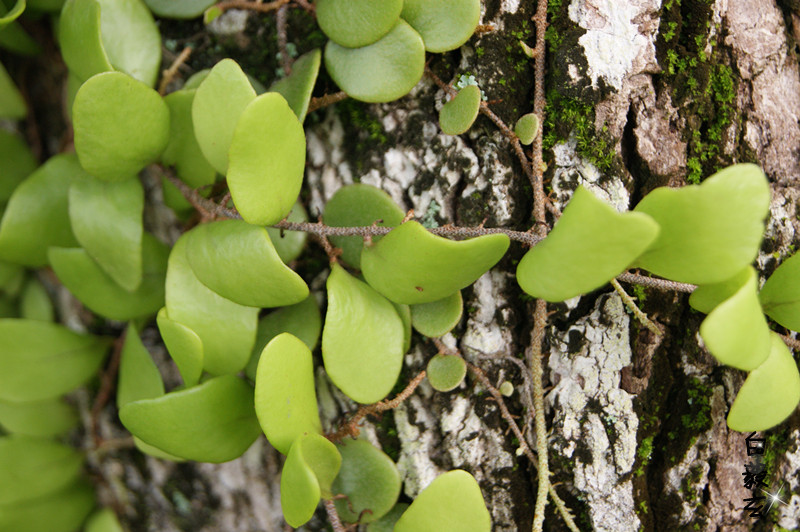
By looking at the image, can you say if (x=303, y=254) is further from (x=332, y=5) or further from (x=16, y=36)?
(x=16, y=36)

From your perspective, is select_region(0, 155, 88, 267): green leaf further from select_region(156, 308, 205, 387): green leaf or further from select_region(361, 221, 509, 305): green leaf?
select_region(361, 221, 509, 305): green leaf

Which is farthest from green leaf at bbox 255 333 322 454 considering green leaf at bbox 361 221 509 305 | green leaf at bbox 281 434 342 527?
green leaf at bbox 361 221 509 305

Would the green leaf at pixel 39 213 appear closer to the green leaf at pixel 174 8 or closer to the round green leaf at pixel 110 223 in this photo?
the round green leaf at pixel 110 223

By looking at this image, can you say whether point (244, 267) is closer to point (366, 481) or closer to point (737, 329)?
point (366, 481)

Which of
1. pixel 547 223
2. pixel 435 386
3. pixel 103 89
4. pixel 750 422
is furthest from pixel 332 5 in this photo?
pixel 750 422

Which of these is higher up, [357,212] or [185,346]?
[357,212]

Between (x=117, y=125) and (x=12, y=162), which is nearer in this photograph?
(x=117, y=125)

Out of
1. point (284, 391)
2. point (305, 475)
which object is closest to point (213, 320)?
point (284, 391)
